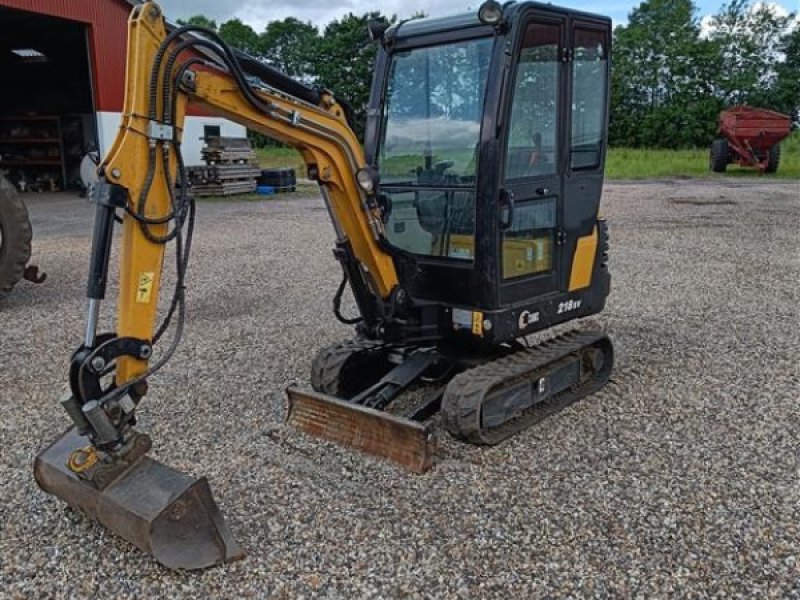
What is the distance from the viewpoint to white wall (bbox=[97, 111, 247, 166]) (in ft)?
61.9

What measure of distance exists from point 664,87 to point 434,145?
4421 centimetres

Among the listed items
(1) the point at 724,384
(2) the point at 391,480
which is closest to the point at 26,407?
(2) the point at 391,480

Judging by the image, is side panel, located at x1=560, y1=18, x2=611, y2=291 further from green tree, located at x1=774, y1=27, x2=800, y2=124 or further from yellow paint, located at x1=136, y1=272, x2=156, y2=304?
green tree, located at x1=774, y1=27, x2=800, y2=124

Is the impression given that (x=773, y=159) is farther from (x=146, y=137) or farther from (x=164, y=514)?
(x=164, y=514)

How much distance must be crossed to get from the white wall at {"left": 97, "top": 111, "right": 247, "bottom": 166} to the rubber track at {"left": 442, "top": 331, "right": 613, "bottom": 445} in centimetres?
1508

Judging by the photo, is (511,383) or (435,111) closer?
(511,383)

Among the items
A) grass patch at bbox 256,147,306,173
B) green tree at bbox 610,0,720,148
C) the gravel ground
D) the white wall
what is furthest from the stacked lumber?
green tree at bbox 610,0,720,148

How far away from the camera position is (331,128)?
4.07 meters

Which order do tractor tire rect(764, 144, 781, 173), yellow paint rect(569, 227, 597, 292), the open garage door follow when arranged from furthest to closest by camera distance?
tractor tire rect(764, 144, 781, 173), the open garage door, yellow paint rect(569, 227, 597, 292)

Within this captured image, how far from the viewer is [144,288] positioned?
3420 mm

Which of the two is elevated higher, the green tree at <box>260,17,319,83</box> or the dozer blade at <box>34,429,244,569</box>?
the green tree at <box>260,17,319,83</box>

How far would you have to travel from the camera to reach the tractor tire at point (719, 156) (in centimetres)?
2512

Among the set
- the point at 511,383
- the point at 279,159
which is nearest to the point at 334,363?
the point at 511,383

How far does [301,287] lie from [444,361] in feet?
13.4
